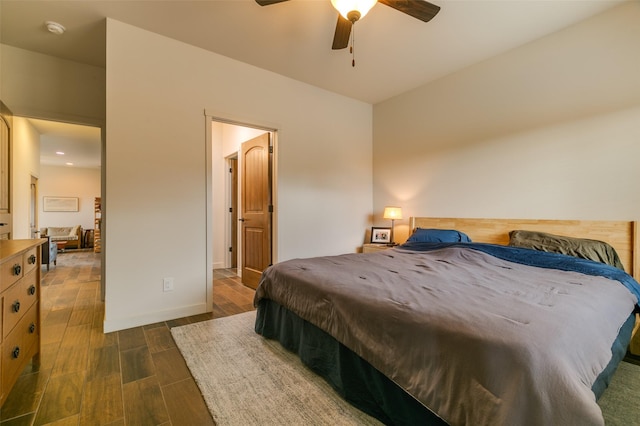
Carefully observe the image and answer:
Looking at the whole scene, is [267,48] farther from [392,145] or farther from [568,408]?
[568,408]

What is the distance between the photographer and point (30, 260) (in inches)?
70.0

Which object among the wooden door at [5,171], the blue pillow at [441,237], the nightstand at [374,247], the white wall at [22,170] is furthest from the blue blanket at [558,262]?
the white wall at [22,170]

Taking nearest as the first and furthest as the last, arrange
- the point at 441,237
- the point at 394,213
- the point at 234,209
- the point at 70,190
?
the point at 441,237 < the point at 394,213 < the point at 234,209 < the point at 70,190

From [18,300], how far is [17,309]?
0.18 ft

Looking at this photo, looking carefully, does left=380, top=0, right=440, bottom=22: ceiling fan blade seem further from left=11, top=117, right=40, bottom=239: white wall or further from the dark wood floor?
left=11, top=117, right=40, bottom=239: white wall

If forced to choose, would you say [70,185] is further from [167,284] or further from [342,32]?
[342,32]

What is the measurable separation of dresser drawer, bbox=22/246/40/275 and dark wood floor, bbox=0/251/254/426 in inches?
27.2

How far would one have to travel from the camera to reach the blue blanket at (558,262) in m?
1.91

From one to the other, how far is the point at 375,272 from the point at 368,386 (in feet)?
2.45

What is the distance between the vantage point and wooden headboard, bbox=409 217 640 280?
2268 mm

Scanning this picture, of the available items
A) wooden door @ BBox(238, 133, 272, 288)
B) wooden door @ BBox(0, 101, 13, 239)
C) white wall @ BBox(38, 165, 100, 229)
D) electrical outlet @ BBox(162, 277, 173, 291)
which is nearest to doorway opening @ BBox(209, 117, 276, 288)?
wooden door @ BBox(238, 133, 272, 288)

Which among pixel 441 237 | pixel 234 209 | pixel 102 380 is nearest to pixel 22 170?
pixel 234 209

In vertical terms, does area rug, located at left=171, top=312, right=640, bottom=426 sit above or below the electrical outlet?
below

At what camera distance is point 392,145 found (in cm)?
428
